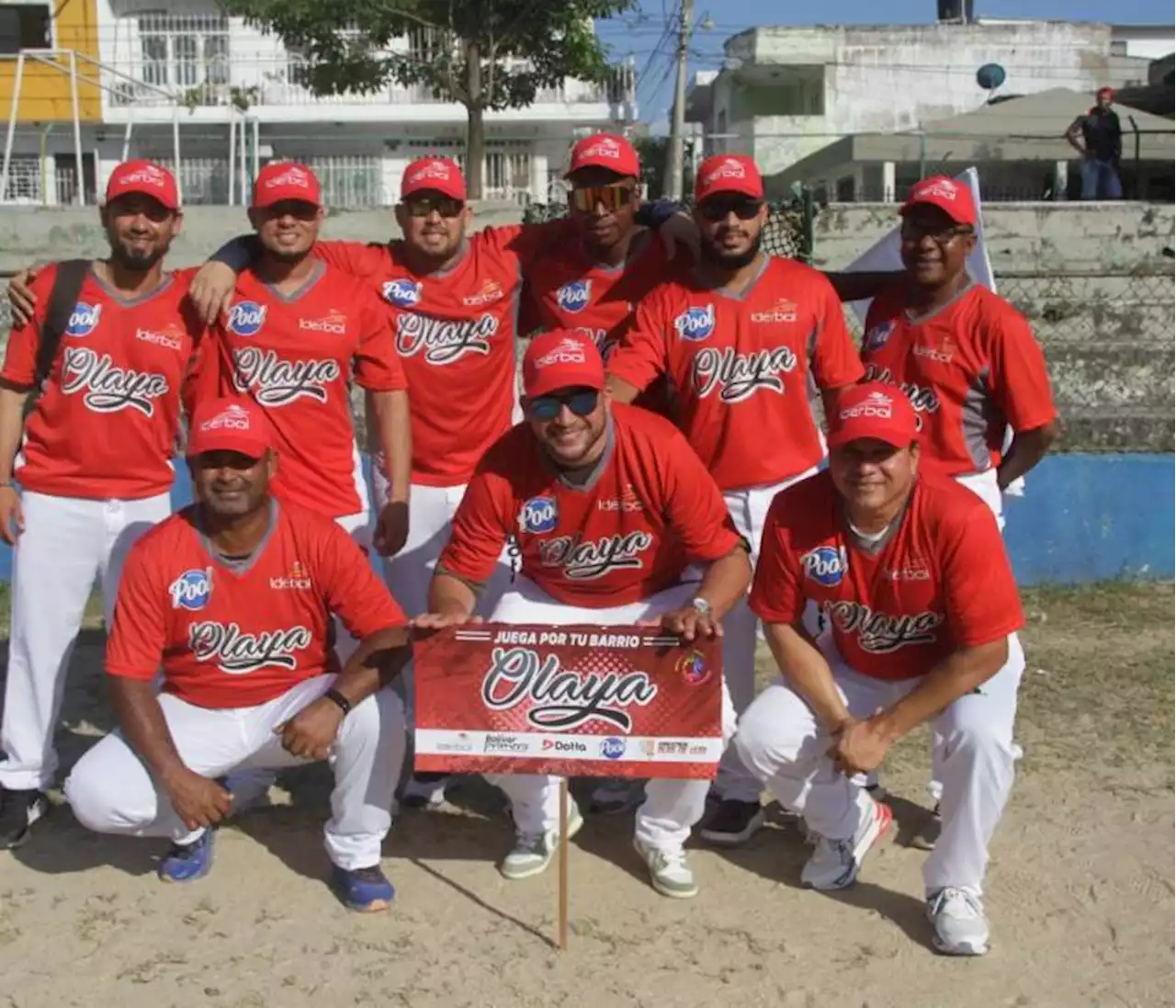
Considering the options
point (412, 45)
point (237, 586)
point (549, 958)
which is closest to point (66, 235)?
point (412, 45)

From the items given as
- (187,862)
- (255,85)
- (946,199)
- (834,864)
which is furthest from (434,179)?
(255,85)

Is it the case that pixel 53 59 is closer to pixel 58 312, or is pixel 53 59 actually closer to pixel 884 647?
pixel 58 312

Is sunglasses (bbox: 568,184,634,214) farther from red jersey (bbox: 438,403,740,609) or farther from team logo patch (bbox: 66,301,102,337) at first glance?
team logo patch (bbox: 66,301,102,337)

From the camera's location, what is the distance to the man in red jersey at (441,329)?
203 inches

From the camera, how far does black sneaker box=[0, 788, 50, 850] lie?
491 centimetres

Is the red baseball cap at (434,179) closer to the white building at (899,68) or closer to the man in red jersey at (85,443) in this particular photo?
the man in red jersey at (85,443)

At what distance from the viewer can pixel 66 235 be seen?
43.9 feet

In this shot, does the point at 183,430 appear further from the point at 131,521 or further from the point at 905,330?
the point at 905,330

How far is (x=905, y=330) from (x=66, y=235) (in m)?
10.4

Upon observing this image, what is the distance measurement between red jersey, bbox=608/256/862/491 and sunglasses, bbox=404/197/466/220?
79cm

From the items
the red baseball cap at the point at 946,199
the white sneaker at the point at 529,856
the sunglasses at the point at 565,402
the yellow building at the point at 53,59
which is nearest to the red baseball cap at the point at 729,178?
the red baseball cap at the point at 946,199

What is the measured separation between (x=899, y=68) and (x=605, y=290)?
40428 millimetres

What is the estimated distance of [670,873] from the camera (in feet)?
15.0

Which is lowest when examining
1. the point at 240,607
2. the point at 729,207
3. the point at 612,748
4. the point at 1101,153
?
the point at 612,748
